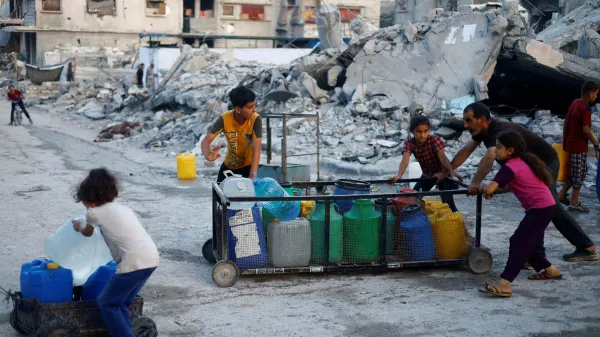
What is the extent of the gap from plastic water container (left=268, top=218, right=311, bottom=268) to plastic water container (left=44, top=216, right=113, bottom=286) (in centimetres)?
165

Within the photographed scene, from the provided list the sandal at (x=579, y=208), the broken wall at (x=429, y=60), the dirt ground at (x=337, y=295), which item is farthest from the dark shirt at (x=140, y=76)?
the sandal at (x=579, y=208)

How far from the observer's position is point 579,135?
8.68 meters

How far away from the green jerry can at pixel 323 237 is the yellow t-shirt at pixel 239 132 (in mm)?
1018

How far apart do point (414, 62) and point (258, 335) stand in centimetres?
1164

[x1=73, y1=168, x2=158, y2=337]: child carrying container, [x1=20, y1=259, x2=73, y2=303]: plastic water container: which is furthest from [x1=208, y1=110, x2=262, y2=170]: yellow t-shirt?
[x1=73, y1=168, x2=158, y2=337]: child carrying container

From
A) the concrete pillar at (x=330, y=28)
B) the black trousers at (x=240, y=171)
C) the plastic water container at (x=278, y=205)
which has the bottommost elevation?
the plastic water container at (x=278, y=205)

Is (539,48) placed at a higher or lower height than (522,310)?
higher

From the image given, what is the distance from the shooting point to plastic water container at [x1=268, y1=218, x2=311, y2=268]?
5.94 m

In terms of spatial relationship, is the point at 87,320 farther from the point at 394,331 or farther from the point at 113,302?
the point at 394,331

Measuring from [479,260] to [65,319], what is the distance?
3.56 meters

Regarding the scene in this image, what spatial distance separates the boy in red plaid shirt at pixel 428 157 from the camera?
6.73 meters

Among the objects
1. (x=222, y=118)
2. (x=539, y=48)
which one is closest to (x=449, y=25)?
(x=539, y=48)

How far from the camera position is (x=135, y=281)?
13.5ft

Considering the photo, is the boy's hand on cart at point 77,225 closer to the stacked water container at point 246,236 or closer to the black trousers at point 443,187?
the stacked water container at point 246,236
